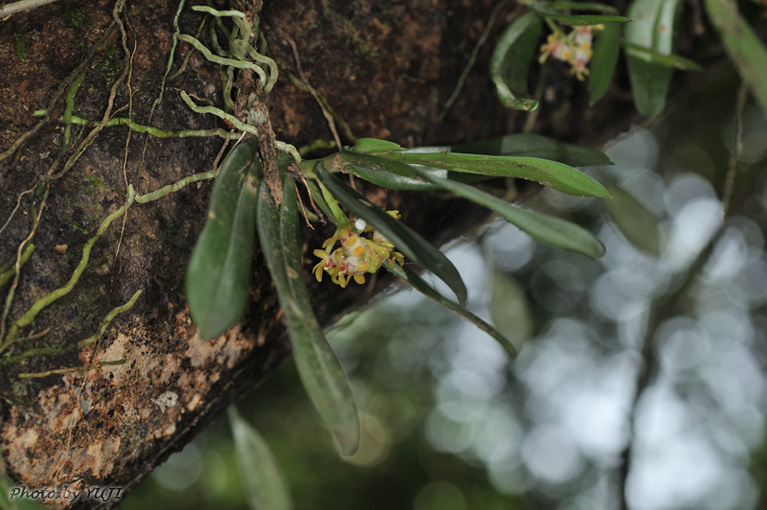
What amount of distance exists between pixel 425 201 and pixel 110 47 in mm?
405

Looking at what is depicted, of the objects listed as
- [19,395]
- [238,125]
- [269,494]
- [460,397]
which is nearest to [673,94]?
[238,125]

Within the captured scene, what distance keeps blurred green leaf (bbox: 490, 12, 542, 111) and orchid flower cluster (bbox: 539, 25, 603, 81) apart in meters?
0.03

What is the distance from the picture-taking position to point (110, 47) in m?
0.57

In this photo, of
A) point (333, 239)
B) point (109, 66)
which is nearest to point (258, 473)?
point (333, 239)

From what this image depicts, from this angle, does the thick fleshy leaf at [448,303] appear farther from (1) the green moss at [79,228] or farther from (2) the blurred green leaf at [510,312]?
(2) the blurred green leaf at [510,312]

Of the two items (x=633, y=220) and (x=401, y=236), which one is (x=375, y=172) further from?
(x=633, y=220)

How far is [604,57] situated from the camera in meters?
0.83

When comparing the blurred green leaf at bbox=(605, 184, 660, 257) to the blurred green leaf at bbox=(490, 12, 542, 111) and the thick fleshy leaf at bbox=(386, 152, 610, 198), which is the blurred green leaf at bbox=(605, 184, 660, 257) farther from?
the thick fleshy leaf at bbox=(386, 152, 610, 198)

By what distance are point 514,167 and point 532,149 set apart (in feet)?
A: 0.86

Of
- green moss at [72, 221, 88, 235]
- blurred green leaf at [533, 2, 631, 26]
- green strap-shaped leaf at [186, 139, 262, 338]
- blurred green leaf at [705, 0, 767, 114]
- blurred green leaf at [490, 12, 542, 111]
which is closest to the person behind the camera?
green strap-shaped leaf at [186, 139, 262, 338]

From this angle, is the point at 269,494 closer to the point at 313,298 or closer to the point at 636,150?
the point at 313,298

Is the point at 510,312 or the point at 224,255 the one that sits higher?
the point at 224,255

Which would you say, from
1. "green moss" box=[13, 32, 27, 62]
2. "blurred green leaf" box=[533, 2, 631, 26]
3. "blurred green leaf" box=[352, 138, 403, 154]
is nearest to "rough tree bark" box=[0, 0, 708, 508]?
"green moss" box=[13, 32, 27, 62]

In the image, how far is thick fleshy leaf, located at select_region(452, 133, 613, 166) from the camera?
0.80m
